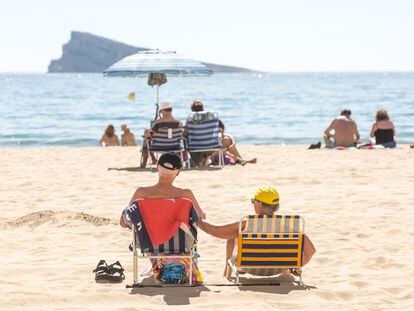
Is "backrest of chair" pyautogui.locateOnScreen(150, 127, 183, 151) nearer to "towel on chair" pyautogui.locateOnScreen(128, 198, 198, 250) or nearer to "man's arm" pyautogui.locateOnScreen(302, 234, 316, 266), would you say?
"man's arm" pyautogui.locateOnScreen(302, 234, 316, 266)

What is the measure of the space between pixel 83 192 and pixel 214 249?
150 inches

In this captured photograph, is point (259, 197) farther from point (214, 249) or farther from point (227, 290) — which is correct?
point (214, 249)

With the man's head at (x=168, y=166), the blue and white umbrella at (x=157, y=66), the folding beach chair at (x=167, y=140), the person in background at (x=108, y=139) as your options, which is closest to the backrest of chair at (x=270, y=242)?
the man's head at (x=168, y=166)

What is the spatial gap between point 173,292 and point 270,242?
708mm

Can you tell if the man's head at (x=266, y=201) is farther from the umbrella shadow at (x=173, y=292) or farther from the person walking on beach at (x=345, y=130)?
the person walking on beach at (x=345, y=130)

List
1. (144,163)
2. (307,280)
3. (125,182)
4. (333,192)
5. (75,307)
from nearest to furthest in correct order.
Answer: (75,307)
(307,280)
(333,192)
(125,182)
(144,163)

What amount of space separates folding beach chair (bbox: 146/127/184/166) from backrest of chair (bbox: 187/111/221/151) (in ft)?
0.85

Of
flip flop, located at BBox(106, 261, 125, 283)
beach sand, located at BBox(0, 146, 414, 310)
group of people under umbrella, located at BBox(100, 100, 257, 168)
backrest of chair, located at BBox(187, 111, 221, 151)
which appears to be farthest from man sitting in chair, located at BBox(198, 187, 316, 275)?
backrest of chair, located at BBox(187, 111, 221, 151)

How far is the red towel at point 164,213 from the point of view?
16.8 feet

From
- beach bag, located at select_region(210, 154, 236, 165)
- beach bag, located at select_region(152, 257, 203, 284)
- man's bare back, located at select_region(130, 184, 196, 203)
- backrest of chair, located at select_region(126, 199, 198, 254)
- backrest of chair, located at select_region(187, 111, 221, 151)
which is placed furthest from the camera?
beach bag, located at select_region(210, 154, 236, 165)

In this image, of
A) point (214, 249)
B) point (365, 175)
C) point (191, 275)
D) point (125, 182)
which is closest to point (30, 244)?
point (214, 249)

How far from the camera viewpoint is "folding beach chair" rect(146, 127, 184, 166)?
1229 centimetres

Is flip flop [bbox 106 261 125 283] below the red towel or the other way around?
below

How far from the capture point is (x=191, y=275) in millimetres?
5293
